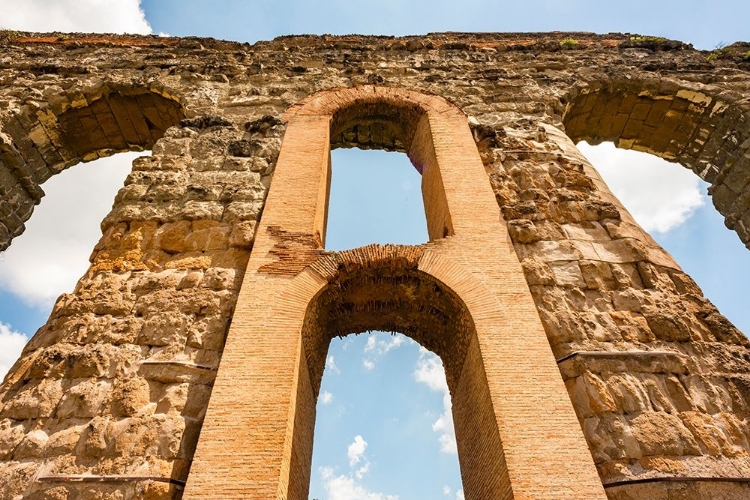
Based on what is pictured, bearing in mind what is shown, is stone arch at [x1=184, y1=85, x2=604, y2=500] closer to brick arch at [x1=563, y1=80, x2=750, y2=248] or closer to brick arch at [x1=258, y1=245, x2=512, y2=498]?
brick arch at [x1=258, y1=245, x2=512, y2=498]

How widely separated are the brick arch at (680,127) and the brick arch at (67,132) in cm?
660

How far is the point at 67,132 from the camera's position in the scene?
6.81 metres

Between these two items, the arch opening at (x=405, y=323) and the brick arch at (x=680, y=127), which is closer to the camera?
the arch opening at (x=405, y=323)

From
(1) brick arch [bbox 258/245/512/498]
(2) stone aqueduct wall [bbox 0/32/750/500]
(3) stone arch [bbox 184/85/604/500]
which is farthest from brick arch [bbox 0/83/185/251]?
(1) brick arch [bbox 258/245/512/498]

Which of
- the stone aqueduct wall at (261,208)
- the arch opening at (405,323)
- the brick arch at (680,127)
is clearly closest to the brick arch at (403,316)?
the arch opening at (405,323)

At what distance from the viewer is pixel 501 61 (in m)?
7.33

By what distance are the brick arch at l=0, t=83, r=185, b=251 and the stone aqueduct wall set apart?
30mm

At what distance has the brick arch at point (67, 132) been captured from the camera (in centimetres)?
608

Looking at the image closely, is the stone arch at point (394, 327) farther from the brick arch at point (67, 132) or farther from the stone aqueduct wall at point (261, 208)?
the brick arch at point (67, 132)

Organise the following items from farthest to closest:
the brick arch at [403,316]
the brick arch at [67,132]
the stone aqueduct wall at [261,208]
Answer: the brick arch at [67,132], the brick arch at [403,316], the stone aqueduct wall at [261,208]

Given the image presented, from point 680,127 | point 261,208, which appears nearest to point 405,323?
point 261,208

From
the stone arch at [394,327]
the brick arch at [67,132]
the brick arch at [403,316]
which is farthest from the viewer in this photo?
the brick arch at [67,132]

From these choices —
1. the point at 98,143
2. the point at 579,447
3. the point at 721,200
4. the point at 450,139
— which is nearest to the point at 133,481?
the point at 579,447

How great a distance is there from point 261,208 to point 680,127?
22.4ft
